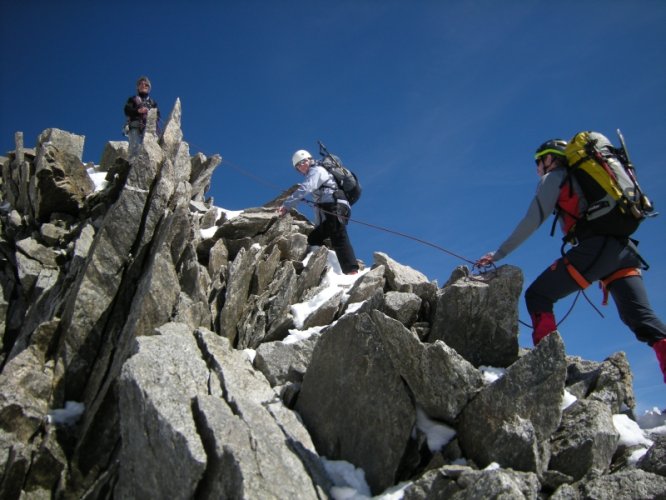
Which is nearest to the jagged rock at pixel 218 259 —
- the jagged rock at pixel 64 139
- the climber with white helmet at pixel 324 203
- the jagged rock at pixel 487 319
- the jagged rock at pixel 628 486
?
the climber with white helmet at pixel 324 203

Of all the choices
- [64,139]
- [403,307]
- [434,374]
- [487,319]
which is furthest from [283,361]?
[64,139]

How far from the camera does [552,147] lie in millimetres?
9156

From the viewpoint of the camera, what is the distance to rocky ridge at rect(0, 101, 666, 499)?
699cm

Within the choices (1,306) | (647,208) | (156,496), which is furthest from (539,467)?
(1,306)

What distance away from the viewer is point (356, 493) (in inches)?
295

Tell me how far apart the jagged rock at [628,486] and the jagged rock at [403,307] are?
488 centimetres

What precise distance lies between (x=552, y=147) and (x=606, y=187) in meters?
1.27

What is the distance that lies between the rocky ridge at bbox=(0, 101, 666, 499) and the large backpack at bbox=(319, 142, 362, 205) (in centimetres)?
310

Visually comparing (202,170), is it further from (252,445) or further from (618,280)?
(618,280)

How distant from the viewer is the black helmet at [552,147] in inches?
356

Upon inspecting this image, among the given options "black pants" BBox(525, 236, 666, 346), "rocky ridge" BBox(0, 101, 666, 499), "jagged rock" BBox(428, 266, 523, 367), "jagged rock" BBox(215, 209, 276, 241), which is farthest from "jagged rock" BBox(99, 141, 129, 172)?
"black pants" BBox(525, 236, 666, 346)

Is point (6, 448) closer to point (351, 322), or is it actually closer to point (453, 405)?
point (351, 322)

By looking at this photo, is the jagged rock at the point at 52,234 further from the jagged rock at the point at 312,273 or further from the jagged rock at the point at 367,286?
the jagged rock at the point at 367,286

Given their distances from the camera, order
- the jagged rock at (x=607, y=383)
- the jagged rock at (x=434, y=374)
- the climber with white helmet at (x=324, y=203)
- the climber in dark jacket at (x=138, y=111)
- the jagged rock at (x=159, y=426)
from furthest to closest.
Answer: the climber in dark jacket at (x=138, y=111)
the climber with white helmet at (x=324, y=203)
the jagged rock at (x=607, y=383)
the jagged rock at (x=434, y=374)
the jagged rock at (x=159, y=426)
